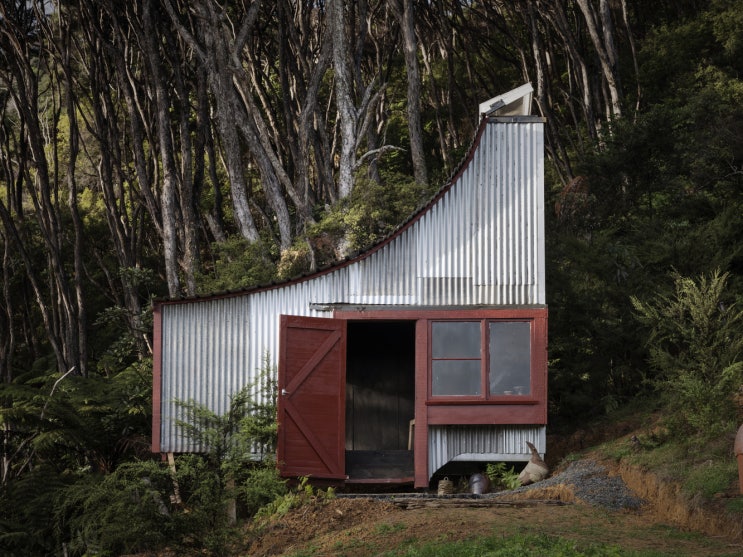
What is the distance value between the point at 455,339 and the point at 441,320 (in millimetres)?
346

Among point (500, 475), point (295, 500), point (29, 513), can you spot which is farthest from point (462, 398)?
point (29, 513)

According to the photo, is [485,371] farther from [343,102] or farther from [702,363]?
[343,102]

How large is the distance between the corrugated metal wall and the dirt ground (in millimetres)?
3114

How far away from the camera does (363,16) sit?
2955cm

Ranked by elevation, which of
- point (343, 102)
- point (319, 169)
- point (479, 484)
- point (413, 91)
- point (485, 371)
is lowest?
point (479, 484)

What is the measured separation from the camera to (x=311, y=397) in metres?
15.3

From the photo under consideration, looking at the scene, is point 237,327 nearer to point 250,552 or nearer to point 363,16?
point 250,552

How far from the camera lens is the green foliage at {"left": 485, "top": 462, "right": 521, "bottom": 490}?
15.5 metres

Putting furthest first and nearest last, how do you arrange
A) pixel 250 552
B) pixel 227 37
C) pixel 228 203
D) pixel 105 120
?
1. pixel 228 203
2. pixel 105 120
3. pixel 227 37
4. pixel 250 552

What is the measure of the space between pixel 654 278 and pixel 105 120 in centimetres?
1866

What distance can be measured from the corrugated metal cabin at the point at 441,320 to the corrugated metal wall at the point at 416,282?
0.01 metres

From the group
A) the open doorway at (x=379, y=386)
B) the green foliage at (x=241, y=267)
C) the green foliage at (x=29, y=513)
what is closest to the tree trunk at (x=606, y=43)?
the green foliage at (x=241, y=267)

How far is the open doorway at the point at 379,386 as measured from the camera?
742 inches

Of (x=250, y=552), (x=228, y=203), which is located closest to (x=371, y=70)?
(x=228, y=203)
